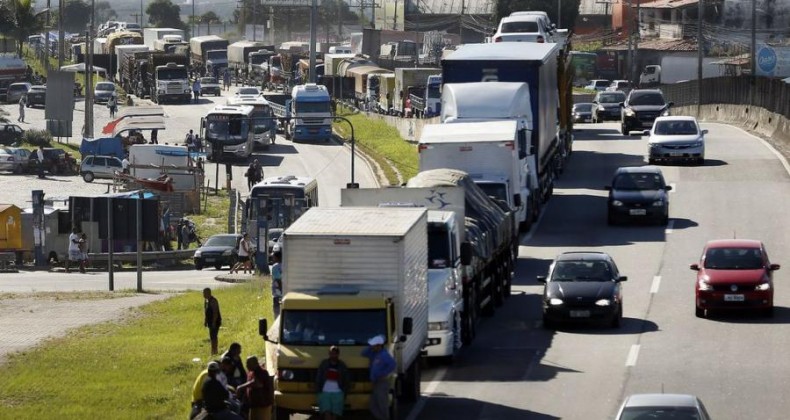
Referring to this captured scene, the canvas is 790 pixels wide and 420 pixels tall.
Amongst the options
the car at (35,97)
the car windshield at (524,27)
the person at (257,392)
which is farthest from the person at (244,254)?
the car at (35,97)

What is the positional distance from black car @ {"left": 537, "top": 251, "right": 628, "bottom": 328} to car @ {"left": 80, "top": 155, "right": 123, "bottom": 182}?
52.8 meters

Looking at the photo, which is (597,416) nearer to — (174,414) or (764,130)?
(174,414)

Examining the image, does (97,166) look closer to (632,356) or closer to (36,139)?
(36,139)

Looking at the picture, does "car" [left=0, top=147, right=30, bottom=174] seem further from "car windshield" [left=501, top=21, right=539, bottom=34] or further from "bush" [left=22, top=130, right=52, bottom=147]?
"car windshield" [left=501, top=21, right=539, bottom=34]

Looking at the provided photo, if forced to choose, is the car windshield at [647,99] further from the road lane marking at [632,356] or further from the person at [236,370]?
the person at [236,370]

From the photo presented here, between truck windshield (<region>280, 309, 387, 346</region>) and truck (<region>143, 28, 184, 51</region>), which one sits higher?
truck windshield (<region>280, 309, 387, 346</region>)

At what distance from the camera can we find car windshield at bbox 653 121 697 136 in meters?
55.3

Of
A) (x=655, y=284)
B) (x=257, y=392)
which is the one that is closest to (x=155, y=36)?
(x=655, y=284)

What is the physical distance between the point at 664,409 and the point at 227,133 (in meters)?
67.0

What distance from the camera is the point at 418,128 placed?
83.2 metres

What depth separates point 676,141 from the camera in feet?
181

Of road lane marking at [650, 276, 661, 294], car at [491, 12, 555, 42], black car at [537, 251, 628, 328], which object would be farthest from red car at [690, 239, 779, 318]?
car at [491, 12, 555, 42]

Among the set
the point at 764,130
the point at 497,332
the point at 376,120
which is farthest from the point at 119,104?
the point at 497,332

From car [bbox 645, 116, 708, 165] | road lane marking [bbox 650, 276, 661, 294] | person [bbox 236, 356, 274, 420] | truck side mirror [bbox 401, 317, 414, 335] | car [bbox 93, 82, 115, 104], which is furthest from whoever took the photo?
car [bbox 93, 82, 115, 104]
